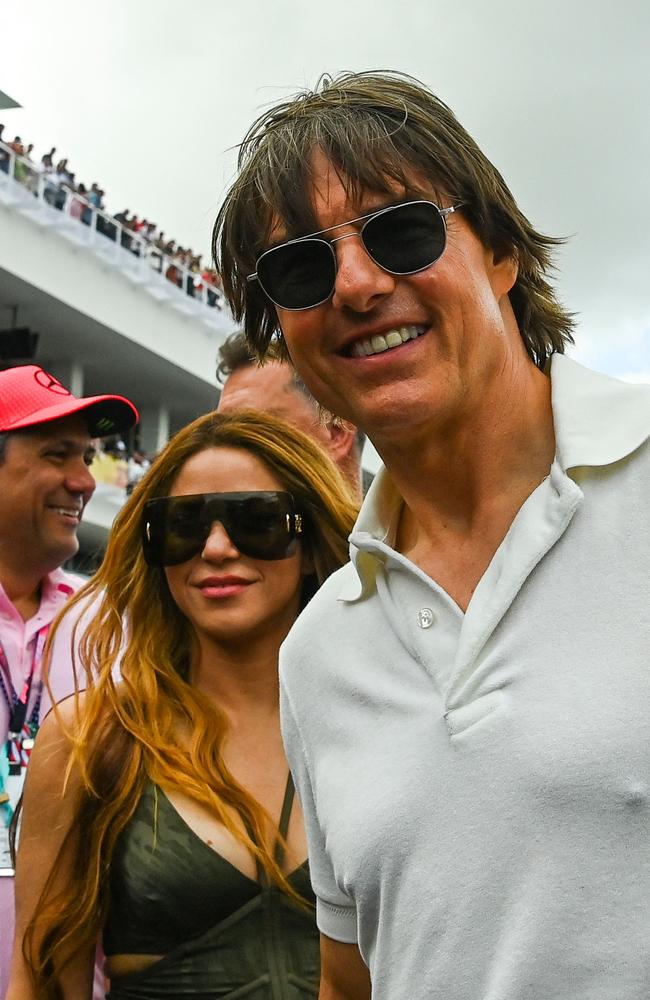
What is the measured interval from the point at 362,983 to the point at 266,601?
41.5 inches

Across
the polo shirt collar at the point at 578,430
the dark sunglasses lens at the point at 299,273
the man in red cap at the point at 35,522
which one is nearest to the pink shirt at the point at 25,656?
the man in red cap at the point at 35,522

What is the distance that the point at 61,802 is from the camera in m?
2.40

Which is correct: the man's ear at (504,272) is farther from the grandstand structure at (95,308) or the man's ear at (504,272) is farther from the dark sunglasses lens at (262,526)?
the grandstand structure at (95,308)

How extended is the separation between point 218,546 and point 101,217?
21889 mm

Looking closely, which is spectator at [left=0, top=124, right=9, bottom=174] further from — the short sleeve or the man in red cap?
the short sleeve

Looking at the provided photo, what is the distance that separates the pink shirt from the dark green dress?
0.93 m

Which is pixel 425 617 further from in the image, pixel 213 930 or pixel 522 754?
pixel 213 930

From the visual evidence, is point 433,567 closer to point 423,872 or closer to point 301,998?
point 423,872

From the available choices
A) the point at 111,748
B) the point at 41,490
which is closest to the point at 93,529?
the point at 41,490

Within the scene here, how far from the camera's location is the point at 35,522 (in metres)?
3.92

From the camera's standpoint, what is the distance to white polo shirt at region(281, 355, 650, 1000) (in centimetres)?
123

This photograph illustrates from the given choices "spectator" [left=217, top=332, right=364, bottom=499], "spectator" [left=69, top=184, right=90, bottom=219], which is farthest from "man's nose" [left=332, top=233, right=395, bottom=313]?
"spectator" [left=69, top=184, right=90, bottom=219]

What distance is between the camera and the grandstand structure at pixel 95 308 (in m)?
21.9

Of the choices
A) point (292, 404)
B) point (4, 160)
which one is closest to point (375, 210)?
point (292, 404)
